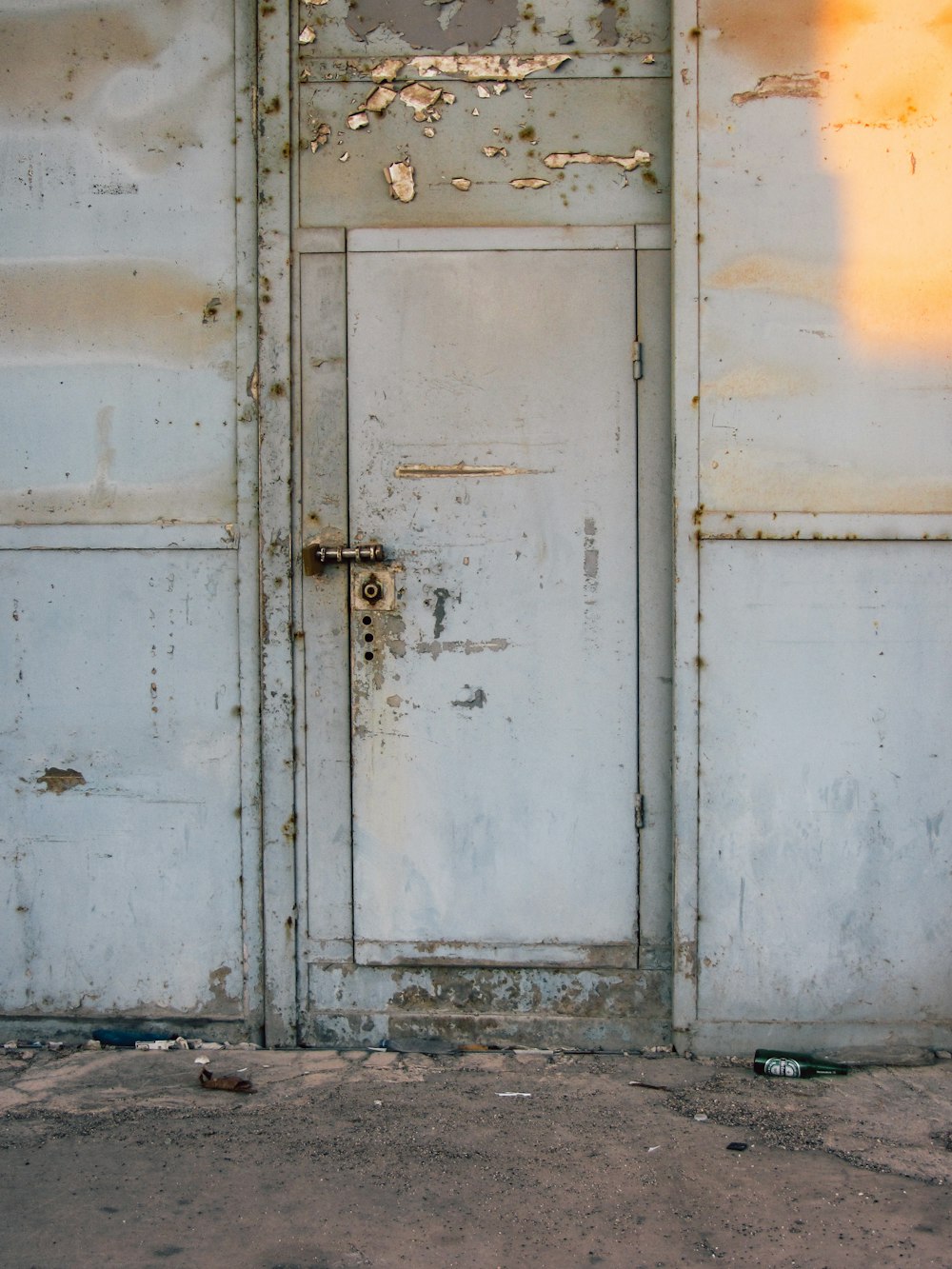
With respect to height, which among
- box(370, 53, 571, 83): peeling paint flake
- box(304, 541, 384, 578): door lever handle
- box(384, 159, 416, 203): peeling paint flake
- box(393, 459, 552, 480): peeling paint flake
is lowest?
box(304, 541, 384, 578): door lever handle

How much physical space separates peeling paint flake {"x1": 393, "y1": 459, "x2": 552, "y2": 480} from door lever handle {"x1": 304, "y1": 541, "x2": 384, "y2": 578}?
212mm

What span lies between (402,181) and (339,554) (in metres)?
1.04

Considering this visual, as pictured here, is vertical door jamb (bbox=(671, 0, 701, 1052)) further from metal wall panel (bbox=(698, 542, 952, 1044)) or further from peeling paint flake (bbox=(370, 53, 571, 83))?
peeling paint flake (bbox=(370, 53, 571, 83))

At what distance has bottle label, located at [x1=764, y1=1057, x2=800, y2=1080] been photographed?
2895 mm

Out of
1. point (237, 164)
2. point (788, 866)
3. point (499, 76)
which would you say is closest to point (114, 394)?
point (237, 164)

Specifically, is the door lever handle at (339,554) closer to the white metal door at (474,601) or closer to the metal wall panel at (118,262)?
the white metal door at (474,601)

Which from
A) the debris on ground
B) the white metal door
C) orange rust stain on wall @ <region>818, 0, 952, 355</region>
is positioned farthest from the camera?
the white metal door

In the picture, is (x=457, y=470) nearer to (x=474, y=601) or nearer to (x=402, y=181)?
(x=474, y=601)

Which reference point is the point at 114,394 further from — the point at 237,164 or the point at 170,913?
the point at 170,913

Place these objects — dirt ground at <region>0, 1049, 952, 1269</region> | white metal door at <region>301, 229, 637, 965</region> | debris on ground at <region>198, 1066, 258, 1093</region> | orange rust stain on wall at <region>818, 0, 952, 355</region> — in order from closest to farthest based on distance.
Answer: dirt ground at <region>0, 1049, 952, 1269</region> → debris on ground at <region>198, 1066, 258, 1093</region> → orange rust stain on wall at <region>818, 0, 952, 355</region> → white metal door at <region>301, 229, 637, 965</region>

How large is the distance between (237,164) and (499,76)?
0.76m

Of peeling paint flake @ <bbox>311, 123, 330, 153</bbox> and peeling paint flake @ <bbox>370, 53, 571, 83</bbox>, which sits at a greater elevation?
peeling paint flake @ <bbox>370, 53, 571, 83</bbox>

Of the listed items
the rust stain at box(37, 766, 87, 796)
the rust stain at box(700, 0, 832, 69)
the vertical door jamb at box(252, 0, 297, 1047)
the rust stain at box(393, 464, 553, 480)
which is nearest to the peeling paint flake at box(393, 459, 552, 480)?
the rust stain at box(393, 464, 553, 480)

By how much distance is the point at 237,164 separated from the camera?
302cm
